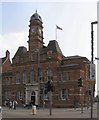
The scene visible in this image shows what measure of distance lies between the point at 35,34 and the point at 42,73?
8612 mm

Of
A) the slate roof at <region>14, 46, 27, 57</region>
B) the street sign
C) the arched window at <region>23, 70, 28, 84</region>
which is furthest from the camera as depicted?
the slate roof at <region>14, 46, 27, 57</region>

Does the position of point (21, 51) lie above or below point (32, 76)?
above

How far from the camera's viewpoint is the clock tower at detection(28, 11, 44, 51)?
66.0m

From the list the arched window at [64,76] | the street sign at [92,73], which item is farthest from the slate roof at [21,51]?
the street sign at [92,73]

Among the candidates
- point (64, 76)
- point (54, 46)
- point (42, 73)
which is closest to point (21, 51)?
point (42, 73)

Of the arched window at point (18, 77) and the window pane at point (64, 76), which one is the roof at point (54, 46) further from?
the arched window at point (18, 77)

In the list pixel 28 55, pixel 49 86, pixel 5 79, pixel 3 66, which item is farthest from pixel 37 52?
pixel 49 86

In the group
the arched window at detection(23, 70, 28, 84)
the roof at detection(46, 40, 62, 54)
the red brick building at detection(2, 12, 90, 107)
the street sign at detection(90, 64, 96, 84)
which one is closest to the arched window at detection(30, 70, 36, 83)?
the red brick building at detection(2, 12, 90, 107)

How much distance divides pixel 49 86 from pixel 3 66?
52.0 meters

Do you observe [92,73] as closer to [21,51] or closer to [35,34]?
[35,34]

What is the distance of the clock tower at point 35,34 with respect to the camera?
66000 mm

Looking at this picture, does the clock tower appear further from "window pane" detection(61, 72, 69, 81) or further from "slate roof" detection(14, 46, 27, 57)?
"window pane" detection(61, 72, 69, 81)

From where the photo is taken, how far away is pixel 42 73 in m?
64.5

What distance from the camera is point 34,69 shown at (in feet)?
215
